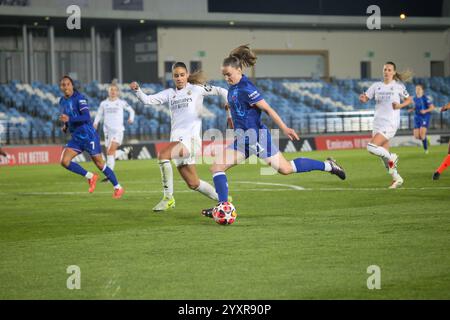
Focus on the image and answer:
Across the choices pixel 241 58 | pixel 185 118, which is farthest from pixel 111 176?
pixel 241 58

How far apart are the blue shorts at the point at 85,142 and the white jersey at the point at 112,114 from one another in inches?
261

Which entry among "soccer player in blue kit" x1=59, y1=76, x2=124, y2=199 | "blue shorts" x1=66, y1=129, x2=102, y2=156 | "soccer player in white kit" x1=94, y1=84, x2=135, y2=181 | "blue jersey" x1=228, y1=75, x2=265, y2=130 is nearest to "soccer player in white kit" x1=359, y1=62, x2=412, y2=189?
"soccer player in blue kit" x1=59, y1=76, x2=124, y2=199

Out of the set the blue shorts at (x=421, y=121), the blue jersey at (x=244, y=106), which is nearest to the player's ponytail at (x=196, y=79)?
the blue jersey at (x=244, y=106)

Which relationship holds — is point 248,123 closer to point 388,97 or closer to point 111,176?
point 111,176

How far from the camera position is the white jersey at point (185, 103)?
555 inches

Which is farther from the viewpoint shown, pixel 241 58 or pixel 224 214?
pixel 241 58

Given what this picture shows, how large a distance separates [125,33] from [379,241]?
136ft

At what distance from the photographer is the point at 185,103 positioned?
14102 mm

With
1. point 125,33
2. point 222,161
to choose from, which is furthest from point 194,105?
point 125,33

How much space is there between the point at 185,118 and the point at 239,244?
14.3ft

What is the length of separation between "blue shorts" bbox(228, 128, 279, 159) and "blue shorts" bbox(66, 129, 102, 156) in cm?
622

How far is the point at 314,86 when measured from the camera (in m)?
51.3

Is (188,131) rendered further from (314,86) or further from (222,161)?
(314,86)

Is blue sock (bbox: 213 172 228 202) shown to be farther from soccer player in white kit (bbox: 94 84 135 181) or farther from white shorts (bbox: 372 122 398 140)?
soccer player in white kit (bbox: 94 84 135 181)
